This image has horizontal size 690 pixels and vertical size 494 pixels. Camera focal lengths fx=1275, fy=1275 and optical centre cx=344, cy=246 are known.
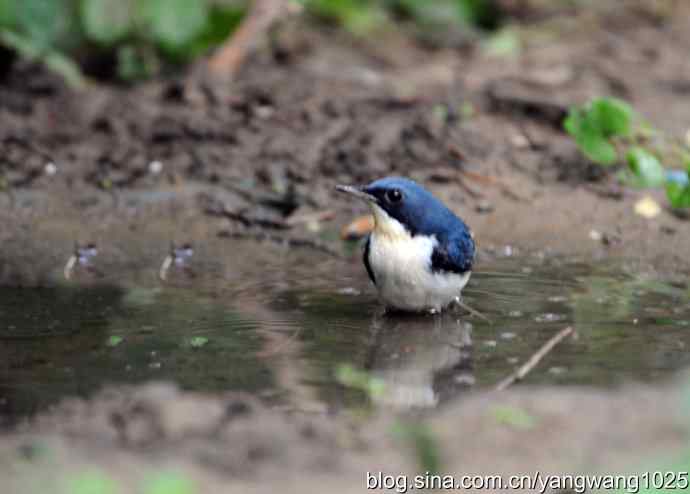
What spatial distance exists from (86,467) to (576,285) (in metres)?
3.33

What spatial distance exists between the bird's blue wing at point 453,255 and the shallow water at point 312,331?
0.29m

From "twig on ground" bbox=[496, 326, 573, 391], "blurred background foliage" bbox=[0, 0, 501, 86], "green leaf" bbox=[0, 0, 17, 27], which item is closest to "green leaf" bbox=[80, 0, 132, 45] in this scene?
"blurred background foliage" bbox=[0, 0, 501, 86]

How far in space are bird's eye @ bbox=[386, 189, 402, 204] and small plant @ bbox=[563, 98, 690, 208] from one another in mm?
2002

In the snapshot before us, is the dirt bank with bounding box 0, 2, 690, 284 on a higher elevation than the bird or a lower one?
lower

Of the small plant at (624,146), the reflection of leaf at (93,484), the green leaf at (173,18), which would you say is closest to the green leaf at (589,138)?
the small plant at (624,146)

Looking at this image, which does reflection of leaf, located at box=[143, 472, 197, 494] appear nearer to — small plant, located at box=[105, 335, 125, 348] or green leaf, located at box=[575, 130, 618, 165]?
small plant, located at box=[105, 335, 125, 348]

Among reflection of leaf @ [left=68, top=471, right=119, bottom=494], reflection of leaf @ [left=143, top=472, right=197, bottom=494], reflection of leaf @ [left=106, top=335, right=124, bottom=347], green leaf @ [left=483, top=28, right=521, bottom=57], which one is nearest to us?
reflection of leaf @ [left=143, top=472, right=197, bottom=494]

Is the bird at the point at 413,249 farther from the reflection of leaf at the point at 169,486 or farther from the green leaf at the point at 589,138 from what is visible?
the reflection of leaf at the point at 169,486

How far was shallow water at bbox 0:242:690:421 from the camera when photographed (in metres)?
5.27

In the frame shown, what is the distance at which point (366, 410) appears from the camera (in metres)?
4.91

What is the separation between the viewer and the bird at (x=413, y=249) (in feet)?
20.0

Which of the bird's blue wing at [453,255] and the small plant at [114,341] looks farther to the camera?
the bird's blue wing at [453,255]

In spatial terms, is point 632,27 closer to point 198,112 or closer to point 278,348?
point 198,112

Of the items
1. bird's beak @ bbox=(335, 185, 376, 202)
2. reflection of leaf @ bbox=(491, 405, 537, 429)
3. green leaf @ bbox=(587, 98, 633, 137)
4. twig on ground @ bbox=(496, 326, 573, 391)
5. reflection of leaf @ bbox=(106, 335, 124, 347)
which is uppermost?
bird's beak @ bbox=(335, 185, 376, 202)
